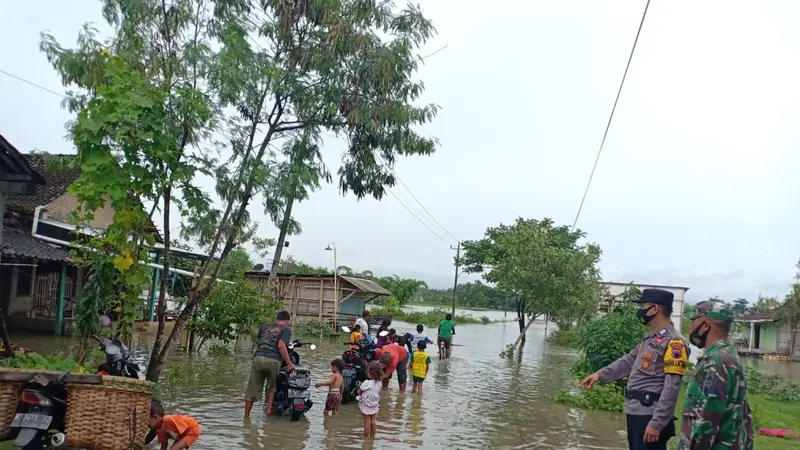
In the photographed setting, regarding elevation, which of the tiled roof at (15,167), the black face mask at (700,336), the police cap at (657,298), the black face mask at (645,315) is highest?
the tiled roof at (15,167)

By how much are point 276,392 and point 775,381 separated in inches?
614

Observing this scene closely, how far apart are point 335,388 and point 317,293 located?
20.6 metres

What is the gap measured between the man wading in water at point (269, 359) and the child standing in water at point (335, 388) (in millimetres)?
721

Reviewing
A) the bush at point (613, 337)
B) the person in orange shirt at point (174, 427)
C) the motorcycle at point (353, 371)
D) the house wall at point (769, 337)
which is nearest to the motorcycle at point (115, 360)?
the person in orange shirt at point (174, 427)

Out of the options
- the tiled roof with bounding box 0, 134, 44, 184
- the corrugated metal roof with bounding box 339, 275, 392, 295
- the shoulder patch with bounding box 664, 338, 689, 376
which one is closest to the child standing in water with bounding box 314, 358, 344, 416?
the tiled roof with bounding box 0, 134, 44, 184

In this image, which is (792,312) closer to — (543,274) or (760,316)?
(760,316)

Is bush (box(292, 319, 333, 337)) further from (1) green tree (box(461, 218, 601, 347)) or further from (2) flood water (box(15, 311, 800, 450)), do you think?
(2) flood water (box(15, 311, 800, 450))

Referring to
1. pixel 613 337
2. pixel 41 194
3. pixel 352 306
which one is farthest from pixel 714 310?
pixel 352 306

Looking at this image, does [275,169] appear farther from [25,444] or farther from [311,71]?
[25,444]

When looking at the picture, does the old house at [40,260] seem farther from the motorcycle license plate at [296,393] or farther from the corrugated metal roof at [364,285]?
the corrugated metal roof at [364,285]

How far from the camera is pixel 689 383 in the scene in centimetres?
480

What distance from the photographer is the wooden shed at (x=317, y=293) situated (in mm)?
30812

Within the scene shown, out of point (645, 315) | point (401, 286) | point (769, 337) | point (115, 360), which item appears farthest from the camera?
point (401, 286)

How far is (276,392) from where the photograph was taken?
421 inches
